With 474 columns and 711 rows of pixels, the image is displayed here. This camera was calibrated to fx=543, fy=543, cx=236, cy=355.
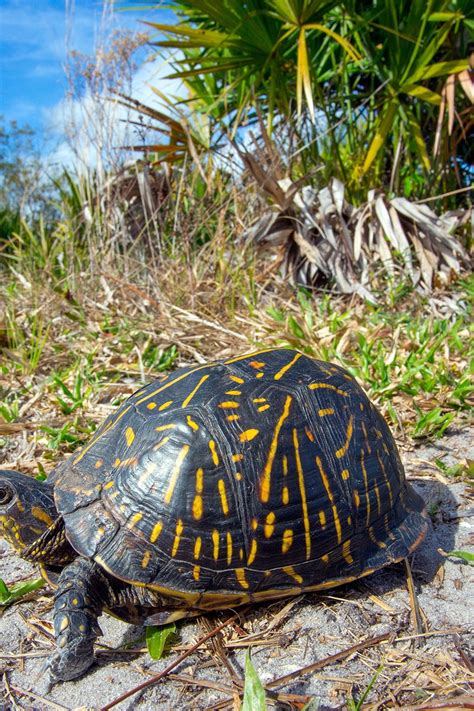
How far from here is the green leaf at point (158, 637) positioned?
1588 mm

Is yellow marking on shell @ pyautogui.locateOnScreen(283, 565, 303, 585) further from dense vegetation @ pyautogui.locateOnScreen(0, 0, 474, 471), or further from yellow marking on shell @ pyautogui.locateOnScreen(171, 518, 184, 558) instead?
dense vegetation @ pyautogui.locateOnScreen(0, 0, 474, 471)

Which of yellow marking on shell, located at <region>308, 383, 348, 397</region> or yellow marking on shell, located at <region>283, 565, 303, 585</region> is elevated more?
yellow marking on shell, located at <region>308, 383, 348, 397</region>

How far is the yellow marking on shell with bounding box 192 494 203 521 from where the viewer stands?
160 cm

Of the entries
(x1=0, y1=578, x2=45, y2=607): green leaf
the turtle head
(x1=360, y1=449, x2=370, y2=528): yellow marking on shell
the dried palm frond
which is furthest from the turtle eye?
the dried palm frond

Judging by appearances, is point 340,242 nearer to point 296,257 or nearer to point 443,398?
point 296,257

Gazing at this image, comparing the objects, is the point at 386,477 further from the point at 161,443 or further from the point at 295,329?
the point at 295,329

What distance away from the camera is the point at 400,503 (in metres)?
1.94

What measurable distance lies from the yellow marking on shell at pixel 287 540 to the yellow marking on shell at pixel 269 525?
0.14ft

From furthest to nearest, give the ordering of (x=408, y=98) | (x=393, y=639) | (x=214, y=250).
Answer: (x=408, y=98)
(x=214, y=250)
(x=393, y=639)

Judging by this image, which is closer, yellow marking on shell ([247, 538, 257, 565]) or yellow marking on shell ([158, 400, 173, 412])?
yellow marking on shell ([247, 538, 257, 565])

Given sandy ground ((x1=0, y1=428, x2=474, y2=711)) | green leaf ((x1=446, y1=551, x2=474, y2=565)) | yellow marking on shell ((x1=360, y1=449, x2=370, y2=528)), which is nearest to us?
sandy ground ((x1=0, y1=428, x2=474, y2=711))

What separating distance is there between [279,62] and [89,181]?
7.23 feet

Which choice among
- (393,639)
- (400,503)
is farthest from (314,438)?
(393,639)

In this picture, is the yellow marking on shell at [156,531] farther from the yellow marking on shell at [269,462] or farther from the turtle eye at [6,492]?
the turtle eye at [6,492]
